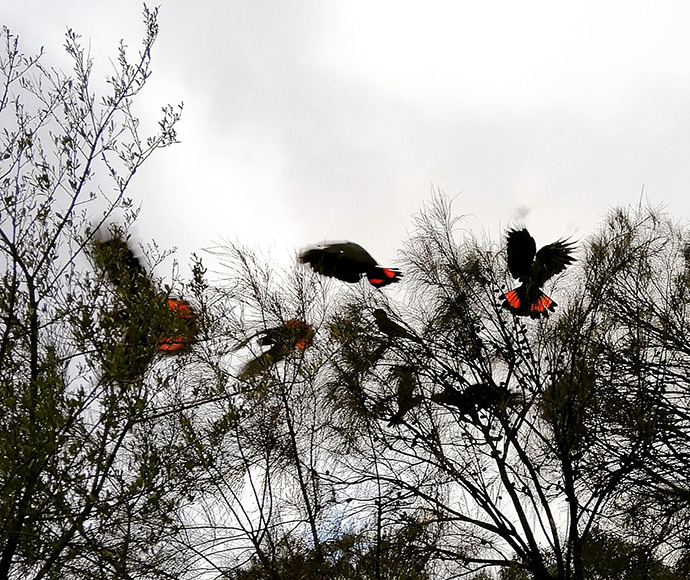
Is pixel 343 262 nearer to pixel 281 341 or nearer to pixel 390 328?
pixel 390 328

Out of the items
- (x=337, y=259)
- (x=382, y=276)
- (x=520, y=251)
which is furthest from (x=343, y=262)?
(x=520, y=251)

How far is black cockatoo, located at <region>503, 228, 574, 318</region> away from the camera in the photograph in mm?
7488

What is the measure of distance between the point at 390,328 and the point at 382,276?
950 mm

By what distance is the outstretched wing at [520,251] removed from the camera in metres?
8.05

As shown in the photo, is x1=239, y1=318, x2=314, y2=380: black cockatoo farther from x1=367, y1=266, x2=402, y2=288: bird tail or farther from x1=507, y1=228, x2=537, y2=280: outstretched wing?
x1=507, y1=228, x2=537, y2=280: outstretched wing

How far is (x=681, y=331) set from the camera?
755cm

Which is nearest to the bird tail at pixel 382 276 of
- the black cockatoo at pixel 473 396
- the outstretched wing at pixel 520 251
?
the outstretched wing at pixel 520 251

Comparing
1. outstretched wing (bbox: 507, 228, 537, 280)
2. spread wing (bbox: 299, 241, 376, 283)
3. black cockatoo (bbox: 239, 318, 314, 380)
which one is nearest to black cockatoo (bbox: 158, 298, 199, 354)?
black cockatoo (bbox: 239, 318, 314, 380)

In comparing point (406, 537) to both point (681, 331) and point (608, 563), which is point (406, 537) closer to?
point (608, 563)

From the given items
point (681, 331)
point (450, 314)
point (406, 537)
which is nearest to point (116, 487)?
point (406, 537)

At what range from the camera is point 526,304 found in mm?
7406

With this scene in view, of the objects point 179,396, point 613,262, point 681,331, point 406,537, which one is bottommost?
point 406,537

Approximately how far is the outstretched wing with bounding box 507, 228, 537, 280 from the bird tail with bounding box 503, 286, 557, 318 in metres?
0.44

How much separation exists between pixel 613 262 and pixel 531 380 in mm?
1631
